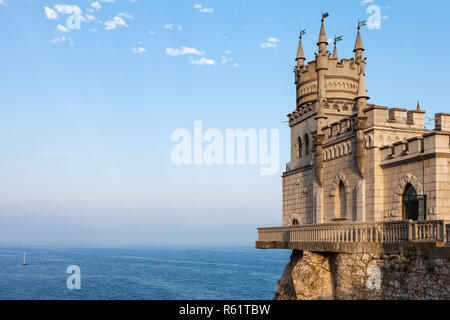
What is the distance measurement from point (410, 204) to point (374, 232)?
2911mm

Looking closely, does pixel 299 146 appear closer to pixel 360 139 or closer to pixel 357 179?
pixel 357 179

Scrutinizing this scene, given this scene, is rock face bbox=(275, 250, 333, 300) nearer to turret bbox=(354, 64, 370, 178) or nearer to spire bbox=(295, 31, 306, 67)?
turret bbox=(354, 64, 370, 178)

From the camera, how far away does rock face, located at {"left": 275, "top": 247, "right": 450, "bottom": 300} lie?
17.9 metres

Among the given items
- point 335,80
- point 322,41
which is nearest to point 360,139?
point 335,80

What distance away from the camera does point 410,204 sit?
74.4ft

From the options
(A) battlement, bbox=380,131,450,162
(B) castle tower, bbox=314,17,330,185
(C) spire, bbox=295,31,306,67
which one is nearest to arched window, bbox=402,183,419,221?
(A) battlement, bbox=380,131,450,162

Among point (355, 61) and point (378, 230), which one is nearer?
point (378, 230)

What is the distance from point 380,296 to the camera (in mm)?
20656

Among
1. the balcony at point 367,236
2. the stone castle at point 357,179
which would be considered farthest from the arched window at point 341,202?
the balcony at point 367,236

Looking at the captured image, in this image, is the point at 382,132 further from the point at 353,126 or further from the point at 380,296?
the point at 380,296

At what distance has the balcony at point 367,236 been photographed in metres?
18.0

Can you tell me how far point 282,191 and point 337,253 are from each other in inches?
568

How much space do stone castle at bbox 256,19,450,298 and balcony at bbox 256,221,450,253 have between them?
4cm
